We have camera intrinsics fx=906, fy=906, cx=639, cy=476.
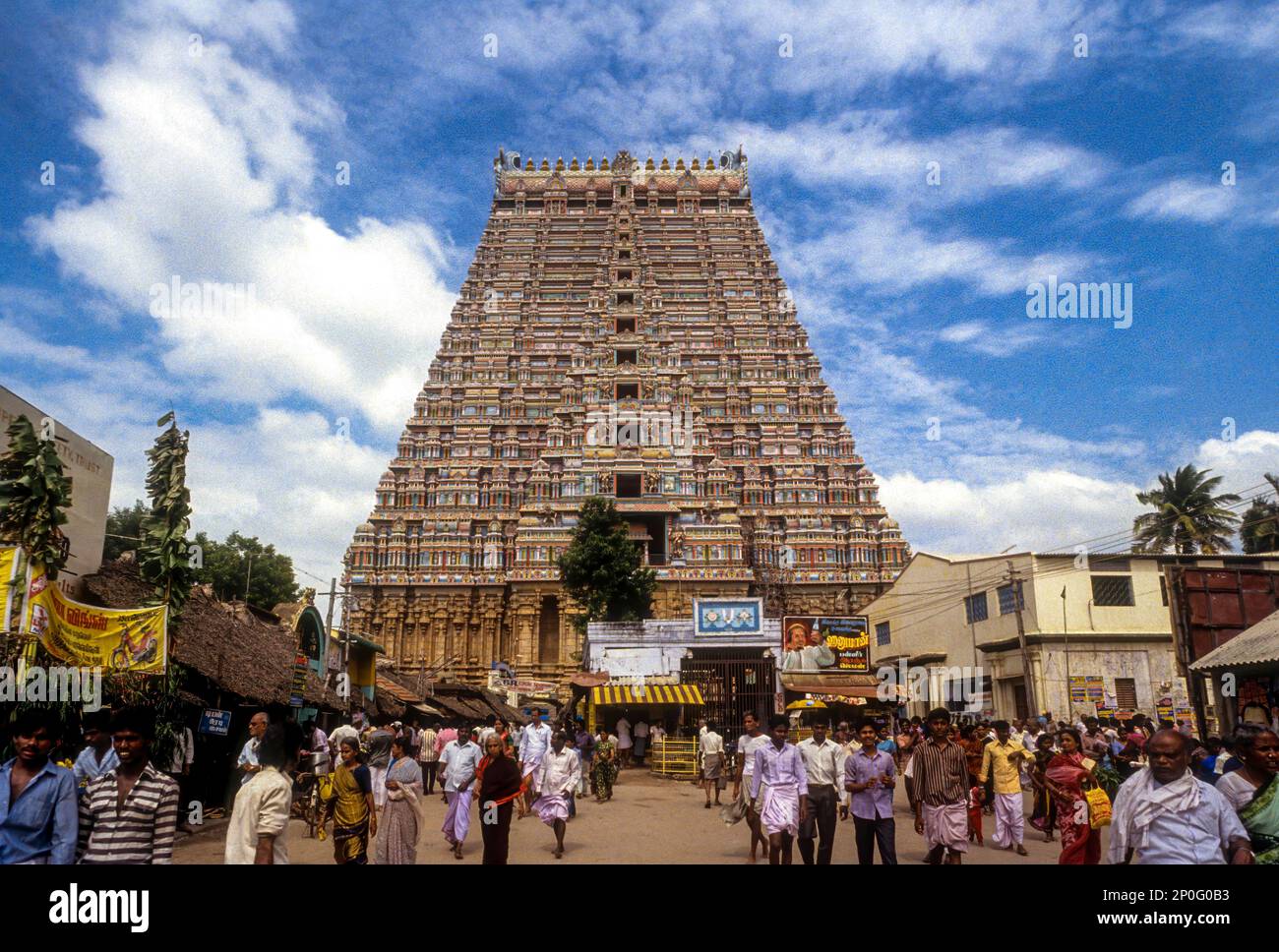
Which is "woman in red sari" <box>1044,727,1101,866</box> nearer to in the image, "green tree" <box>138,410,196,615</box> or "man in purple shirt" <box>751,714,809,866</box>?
"man in purple shirt" <box>751,714,809,866</box>

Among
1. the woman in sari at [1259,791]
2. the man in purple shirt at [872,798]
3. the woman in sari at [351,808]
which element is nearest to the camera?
the woman in sari at [1259,791]

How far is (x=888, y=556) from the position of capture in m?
51.1

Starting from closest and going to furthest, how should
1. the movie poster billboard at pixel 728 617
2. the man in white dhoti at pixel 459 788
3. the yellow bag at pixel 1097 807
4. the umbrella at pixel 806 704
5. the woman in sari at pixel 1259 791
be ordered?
the woman in sari at pixel 1259 791, the yellow bag at pixel 1097 807, the man in white dhoti at pixel 459 788, the umbrella at pixel 806 704, the movie poster billboard at pixel 728 617

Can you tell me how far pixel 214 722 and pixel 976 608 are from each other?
2572 centimetres

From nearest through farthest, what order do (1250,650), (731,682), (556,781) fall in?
(556,781), (1250,650), (731,682)

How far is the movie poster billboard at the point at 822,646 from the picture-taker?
29.7 m

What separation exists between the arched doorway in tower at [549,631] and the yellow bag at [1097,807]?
41.7 meters

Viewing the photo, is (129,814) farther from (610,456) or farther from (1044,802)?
(610,456)

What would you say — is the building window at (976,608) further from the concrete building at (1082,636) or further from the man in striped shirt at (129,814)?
the man in striped shirt at (129,814)

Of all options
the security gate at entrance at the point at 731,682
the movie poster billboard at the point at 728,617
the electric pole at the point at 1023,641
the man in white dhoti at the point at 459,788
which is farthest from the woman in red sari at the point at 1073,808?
the movie poster billboard at the point at 728,617

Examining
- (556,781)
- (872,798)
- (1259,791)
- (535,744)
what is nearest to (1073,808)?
(872,798)

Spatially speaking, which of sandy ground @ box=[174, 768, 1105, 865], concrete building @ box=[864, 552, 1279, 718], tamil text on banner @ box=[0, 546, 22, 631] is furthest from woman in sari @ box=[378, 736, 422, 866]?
concrete building @ box=[864, 552, 1279, 718]

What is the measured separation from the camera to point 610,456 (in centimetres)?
5106
